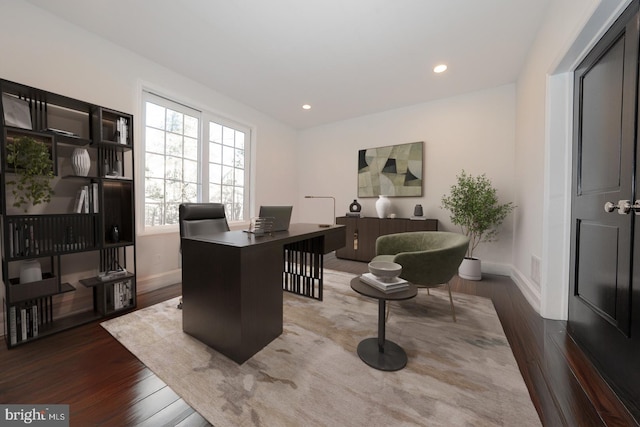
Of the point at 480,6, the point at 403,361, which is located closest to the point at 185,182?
the point at 403,361

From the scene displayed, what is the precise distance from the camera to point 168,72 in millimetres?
3029

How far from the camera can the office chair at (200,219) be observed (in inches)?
89.4

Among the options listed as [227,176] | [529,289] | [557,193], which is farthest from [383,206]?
[227,176]

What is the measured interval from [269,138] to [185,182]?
6.27 feet

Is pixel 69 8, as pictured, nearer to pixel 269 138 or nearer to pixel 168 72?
pixel 168 72

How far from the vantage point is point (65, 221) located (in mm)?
1968

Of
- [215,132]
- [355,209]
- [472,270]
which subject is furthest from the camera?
[355,209]

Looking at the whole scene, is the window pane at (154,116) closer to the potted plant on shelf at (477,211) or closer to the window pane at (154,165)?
the window pane at (154,165)

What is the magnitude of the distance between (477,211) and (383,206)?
1.39 metres

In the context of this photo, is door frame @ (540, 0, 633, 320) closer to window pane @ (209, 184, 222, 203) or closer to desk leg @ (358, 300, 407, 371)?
desk leg @ (358, 300, 407, 371)

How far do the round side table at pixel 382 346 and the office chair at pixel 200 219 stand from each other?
165cm

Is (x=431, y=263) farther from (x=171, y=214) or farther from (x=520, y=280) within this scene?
(x=171, y=214)

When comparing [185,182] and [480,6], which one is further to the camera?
[185,182]

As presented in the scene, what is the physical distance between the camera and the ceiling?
207 centimetres
